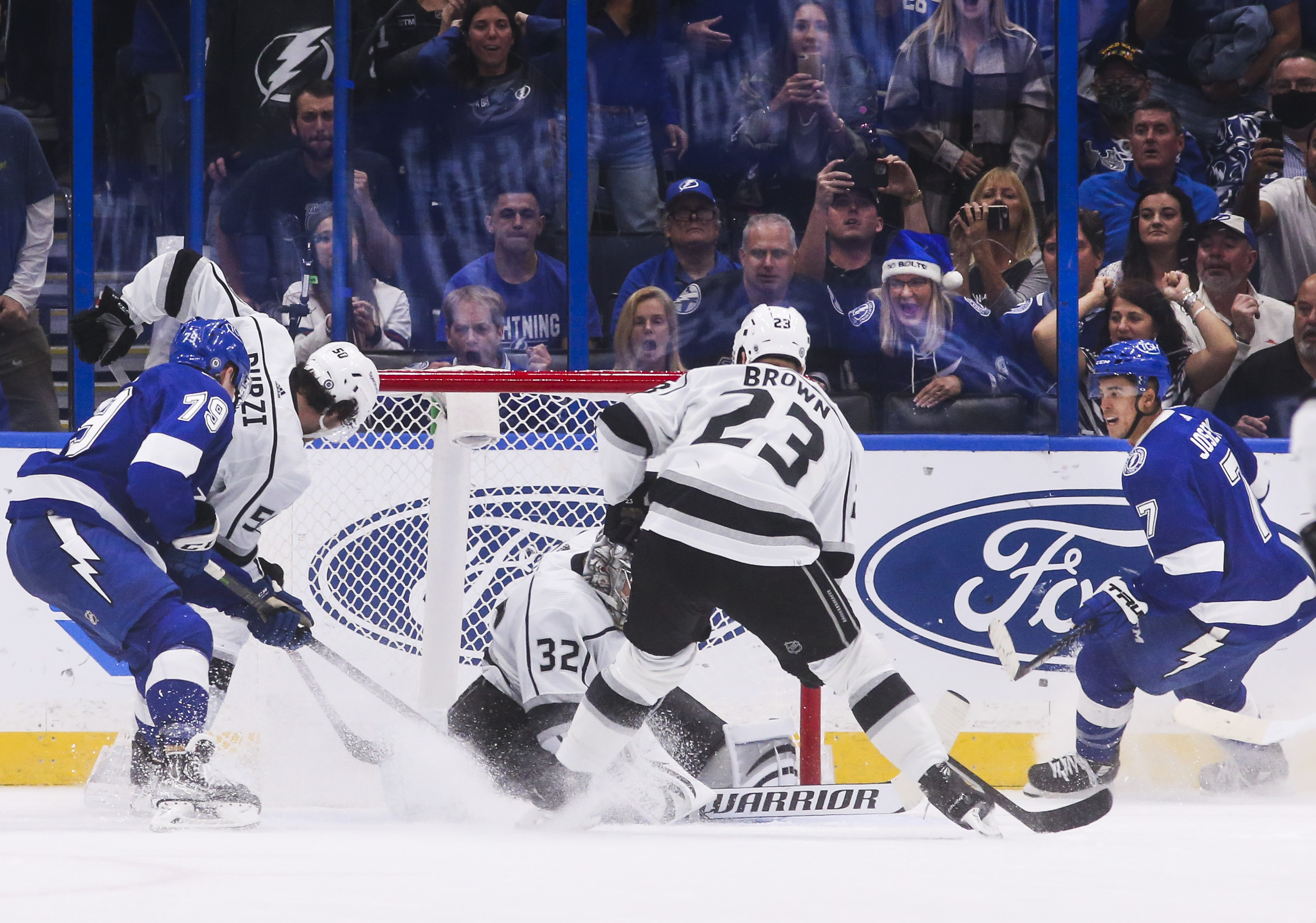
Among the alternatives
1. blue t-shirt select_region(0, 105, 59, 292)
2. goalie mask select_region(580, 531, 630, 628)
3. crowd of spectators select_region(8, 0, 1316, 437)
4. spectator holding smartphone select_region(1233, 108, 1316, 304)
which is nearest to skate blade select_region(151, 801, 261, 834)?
goalie mask select_region(580, 531, 630, 628)

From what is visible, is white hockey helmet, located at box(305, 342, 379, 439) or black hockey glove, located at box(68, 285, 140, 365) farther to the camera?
black hockey glove, located at box(68, 285, 140, 365)

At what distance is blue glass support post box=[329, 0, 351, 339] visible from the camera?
175 inches

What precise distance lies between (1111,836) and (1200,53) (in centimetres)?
291

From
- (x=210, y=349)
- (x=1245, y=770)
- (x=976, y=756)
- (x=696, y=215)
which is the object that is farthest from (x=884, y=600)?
(x=210, y=349)

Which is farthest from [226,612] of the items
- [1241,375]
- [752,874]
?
[1241,375]

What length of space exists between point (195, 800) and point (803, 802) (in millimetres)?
1229

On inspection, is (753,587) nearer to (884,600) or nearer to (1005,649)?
(1005,649)

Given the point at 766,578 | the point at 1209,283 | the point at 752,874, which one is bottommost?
the point at 752,874

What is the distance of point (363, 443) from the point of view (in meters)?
3.89

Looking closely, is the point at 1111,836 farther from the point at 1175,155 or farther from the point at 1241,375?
the point at 1175,155

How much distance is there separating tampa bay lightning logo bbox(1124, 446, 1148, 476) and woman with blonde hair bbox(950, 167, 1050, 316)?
3.25 feet

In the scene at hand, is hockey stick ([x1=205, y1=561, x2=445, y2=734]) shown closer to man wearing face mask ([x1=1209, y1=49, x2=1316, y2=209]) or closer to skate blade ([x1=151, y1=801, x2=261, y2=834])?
skate blade ([x1=151, y1=801, x2=261, y2=834])

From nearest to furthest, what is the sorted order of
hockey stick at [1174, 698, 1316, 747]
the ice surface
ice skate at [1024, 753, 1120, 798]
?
Result: the ice surface → hockey stick at [1174, 698, 1316, 747] → ice skate at [1024, 753, 1120, 798]

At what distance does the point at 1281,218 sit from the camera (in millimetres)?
4438
